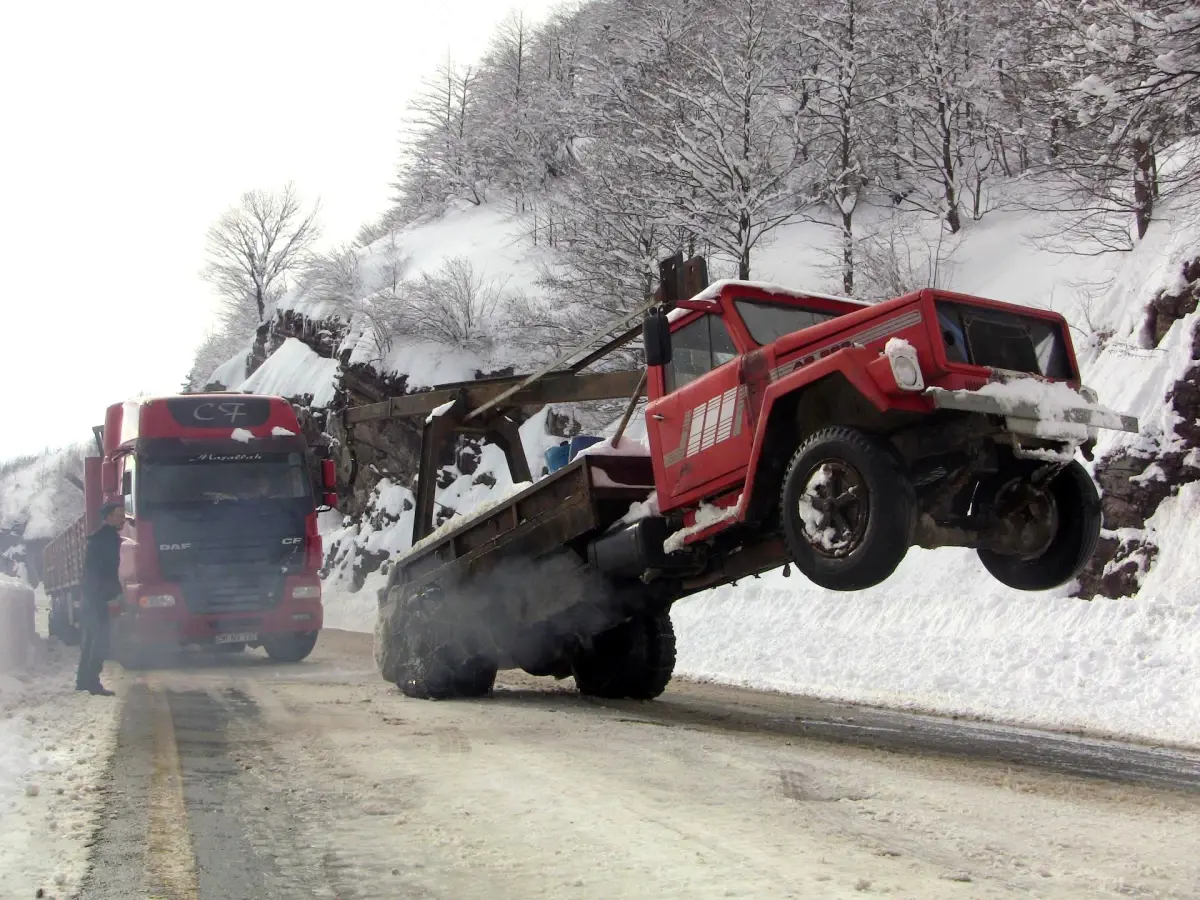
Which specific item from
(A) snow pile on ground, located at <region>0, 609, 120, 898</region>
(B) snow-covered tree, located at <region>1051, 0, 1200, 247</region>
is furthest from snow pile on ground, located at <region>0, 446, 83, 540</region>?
(A) snow pile on ground, located at <region>0, 609, 120, 898</region>

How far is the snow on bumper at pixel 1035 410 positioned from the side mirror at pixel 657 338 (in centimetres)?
192

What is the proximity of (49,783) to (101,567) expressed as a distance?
19.2 feet

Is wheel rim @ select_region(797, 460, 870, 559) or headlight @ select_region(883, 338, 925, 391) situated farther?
wheel rim @ select_region(797, 460, 870, 559)

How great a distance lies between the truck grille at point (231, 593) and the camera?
13.5 meters

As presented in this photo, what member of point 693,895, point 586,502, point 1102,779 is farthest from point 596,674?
point 693,895

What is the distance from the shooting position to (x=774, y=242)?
2739 cm

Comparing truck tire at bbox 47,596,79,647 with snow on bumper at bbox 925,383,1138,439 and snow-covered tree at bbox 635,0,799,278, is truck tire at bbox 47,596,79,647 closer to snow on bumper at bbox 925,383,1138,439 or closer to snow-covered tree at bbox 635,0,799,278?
snow-covered tree at bbox 635,0,799,278

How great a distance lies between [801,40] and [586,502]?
26.1m

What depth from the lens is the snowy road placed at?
3.72 meters

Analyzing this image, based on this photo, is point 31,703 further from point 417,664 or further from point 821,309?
point 821,309

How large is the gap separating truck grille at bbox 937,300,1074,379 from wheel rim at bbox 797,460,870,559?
2.86ft

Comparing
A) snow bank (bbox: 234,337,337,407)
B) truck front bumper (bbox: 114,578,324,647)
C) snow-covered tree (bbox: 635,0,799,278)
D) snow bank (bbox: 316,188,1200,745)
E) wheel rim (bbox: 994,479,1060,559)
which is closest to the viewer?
wheel rim (bbox: 994,479,1060,559)

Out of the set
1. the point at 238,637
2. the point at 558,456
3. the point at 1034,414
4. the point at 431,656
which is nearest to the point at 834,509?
the point at 1034,414

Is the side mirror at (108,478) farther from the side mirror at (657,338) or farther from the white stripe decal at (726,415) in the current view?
the white stripe decal at (726,415)
